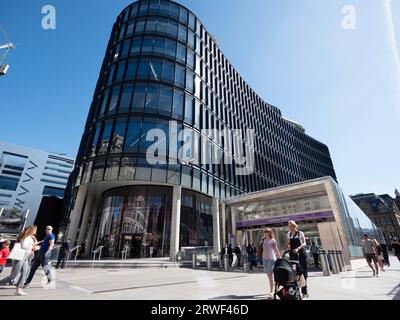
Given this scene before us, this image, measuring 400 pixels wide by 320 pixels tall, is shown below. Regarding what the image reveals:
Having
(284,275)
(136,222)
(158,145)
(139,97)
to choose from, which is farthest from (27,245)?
(139,97)

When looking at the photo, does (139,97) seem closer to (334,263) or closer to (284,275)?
(334,263)

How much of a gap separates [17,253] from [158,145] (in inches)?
589

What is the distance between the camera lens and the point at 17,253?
5.37 meters

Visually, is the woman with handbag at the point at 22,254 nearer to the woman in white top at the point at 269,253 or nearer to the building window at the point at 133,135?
the woman in white top at the point at 269,253

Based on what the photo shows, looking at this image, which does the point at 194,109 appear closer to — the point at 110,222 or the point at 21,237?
the point at 110,222

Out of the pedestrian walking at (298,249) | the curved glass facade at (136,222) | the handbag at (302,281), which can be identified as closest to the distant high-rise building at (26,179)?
the curved glass facade at (136,222)

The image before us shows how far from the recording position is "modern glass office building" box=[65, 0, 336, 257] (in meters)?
19.6

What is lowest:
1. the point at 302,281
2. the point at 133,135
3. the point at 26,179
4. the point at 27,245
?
the point at 302,281

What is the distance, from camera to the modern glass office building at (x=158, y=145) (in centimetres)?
1958

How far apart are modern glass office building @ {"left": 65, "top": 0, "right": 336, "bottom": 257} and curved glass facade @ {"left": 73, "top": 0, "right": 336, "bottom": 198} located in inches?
3.8

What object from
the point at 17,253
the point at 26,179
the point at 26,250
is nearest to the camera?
the point at 17,253
